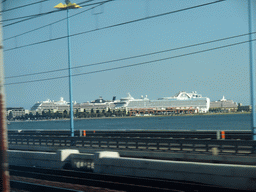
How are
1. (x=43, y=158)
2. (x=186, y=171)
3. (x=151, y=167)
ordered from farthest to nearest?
(x=43, y=158), (x=151, y=167), (x=186, y=171)

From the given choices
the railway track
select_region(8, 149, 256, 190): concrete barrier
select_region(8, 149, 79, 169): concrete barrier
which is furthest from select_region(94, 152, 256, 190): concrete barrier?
select_region(8, 149, 79, 169): concrete barrier

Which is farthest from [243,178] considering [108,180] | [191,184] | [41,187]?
[41,187]

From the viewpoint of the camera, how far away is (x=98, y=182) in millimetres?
12711

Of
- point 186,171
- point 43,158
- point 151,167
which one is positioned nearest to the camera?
point 186,171

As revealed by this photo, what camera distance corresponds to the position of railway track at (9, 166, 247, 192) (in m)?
11.0

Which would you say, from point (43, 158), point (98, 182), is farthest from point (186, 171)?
point (43, 158)

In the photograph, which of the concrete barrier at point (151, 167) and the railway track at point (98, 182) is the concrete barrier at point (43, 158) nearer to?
the concrete barrier at point (151, 167)

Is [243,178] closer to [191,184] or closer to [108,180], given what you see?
[191,184]

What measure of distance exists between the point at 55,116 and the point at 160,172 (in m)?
137

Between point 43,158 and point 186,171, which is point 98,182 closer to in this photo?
point 186,171

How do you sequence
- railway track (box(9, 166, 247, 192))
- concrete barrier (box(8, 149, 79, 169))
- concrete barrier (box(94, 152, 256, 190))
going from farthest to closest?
concrete barrier (box(8, 149, 79, 169)), railway track (box(9, 166, 247, 192)), concrete barrier (box(94, 152, 256, 190))

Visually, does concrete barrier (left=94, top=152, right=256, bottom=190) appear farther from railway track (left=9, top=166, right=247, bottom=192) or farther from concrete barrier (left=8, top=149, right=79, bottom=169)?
concrete barrier (left=8, top=149, right=79, bottom=169)

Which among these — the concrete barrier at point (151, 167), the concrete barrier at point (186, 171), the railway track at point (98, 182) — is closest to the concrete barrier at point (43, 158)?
the concrete barrier at point (151, 167)

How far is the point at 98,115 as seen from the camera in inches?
5989
